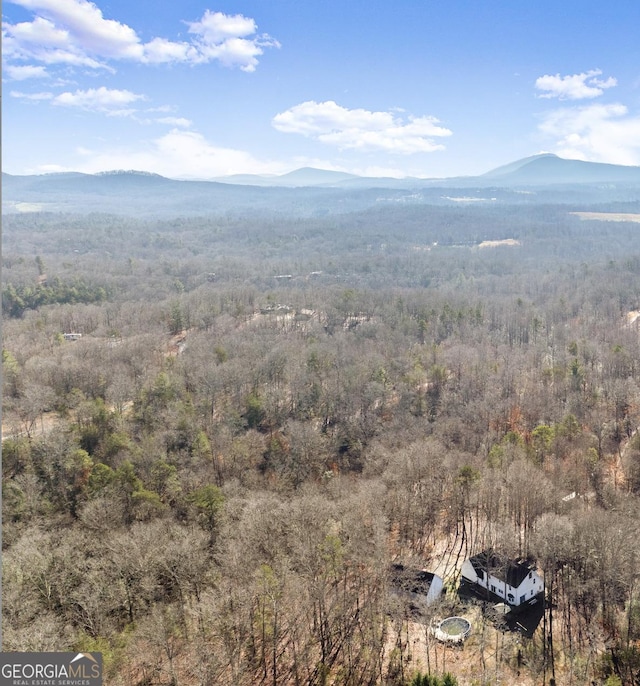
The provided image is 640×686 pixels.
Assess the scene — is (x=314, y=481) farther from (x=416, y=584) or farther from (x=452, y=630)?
(x=452, y=630)

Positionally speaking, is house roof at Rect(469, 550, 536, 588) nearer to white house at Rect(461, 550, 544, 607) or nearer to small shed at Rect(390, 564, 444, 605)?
white house at Rect(461, 550, 544, 607)

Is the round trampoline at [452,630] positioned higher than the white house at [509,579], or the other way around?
the white house at [509,579]

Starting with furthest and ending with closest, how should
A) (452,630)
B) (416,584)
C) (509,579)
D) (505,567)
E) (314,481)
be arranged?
(314,481) < (509,579) < (505,567) < (416,584) < (452,630)

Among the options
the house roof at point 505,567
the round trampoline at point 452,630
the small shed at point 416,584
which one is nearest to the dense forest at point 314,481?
the round trampoline at point 452,630

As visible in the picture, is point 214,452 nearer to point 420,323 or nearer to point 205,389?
point 205,389

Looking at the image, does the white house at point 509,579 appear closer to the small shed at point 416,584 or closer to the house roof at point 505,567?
the house roof at point 505,567

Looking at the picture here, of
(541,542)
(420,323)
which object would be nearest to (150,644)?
(541,542)

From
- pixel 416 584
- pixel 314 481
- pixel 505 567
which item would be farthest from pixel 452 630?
pixel 314 481

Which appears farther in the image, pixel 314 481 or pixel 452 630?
pixel 314 481
